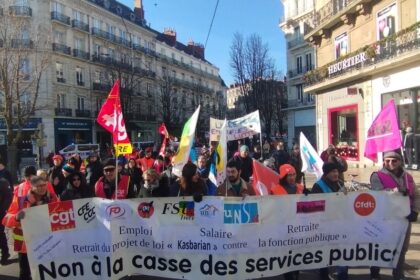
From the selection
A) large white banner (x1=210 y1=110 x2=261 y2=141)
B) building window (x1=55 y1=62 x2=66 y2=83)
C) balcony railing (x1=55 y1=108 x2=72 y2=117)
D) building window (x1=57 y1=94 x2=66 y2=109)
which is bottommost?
large white banner (x1=210 y1=110 x2=261 y2=141)

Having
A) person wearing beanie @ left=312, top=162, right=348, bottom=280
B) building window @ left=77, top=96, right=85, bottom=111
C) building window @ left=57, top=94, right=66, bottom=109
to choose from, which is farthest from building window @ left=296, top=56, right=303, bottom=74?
person wearing beanie @ left=312, top=162, right=348, bottom=280

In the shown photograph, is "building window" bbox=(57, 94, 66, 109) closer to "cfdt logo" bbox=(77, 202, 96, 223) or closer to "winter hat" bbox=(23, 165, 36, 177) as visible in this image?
"winter hat" bbox=(23, 165, 36, 177)

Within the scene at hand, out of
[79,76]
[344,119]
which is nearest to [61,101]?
[79,76]

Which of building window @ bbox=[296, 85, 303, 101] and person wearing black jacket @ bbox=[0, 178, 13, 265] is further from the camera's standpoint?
building window @ bbox=[296, 85, 303, 101]

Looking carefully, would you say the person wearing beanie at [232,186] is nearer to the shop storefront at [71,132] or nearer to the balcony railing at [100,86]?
the shop storefront at [71,132]

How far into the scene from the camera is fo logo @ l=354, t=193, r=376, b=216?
18.1 ft

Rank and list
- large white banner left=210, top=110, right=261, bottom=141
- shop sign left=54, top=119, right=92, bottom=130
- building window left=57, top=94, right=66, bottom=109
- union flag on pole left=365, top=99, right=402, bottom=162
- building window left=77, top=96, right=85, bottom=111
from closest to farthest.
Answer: union flag on pole left=365, top=99, right=402, bottom=162, large white banner left=210, top=110, right=261, bottom=141, shop sign left=54, top=119, right=92, bottom=130, building window left=57, top=94, right=66, bottom=109, building window left=77, top=96, right=85, bottom=111

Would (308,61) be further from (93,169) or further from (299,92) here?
(93,169)

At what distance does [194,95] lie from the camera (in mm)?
79375

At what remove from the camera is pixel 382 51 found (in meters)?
19.8

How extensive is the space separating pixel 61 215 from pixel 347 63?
2018 centimetres

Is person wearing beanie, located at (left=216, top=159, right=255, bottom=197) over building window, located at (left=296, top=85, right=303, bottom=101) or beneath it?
beneath

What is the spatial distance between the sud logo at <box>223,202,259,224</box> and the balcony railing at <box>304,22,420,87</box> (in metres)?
14.1

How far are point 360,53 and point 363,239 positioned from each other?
17.8 meters
